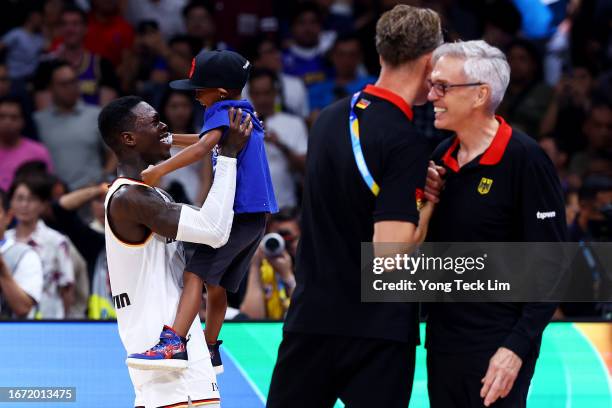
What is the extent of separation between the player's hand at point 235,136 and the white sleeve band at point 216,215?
4cm

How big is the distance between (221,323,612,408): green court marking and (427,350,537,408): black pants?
60.1 inches

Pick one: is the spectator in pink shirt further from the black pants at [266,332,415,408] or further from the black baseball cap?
the black pants at [266,332,415,408]

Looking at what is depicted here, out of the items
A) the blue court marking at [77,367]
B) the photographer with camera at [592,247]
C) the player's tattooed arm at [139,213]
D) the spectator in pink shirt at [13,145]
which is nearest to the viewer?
the player's tattooed arm at [139,213]

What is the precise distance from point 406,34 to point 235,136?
0.86 metres

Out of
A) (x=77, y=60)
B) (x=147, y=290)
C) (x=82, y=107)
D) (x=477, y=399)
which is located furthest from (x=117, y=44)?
(x=477, y=399)

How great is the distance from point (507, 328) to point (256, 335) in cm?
206

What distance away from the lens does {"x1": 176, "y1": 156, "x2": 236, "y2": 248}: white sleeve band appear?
4.32 meters

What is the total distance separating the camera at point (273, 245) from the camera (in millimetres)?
6957

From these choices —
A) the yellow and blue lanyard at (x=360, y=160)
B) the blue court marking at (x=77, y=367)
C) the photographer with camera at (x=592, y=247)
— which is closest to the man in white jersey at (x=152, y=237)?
the yellow and blue lanyard at (x=360, y=160)

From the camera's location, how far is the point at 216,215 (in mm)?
4355

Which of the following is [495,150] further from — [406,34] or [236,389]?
[236,389]

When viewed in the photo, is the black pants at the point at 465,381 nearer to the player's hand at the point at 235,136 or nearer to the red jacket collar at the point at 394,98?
the red jacket collar at the point at 394,98

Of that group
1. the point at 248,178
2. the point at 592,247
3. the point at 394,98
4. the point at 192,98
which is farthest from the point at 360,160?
the point at 192,98

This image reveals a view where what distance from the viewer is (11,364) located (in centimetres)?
564
